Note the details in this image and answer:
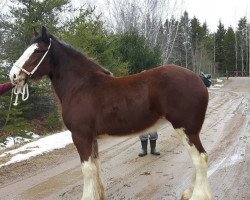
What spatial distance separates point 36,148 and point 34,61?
4.38 metres

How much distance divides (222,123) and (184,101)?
25.3 ft

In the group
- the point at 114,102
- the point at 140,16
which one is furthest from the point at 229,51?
the point at 114,102

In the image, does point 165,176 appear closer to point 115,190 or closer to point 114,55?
point 115,190

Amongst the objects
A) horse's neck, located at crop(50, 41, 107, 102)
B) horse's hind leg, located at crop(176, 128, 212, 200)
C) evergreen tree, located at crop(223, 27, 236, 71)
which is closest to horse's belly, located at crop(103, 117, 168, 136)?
horse's hind leg, located at crop(176, 128, 212, 200)

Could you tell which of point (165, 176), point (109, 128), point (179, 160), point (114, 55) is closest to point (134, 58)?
point (114, 55)

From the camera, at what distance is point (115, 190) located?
5.53m

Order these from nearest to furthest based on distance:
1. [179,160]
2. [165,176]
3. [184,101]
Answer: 1. [184,101]
2. [165,176]
3. [179,160]

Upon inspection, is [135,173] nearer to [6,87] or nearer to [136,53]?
[6,87]

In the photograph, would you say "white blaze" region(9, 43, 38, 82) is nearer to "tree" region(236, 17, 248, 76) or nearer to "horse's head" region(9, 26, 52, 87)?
"horse's head" region(9, 26, 52, 87)

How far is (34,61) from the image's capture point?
15.8 ft

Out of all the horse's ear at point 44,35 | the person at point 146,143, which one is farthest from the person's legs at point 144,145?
the horse's ear at point 44,35

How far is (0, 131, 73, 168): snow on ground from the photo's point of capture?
7.88 metres

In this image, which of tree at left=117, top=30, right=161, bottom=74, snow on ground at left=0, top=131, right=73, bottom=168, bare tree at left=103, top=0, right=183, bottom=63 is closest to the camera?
snow on ground at left=0, top=131, right=73, bottom=168

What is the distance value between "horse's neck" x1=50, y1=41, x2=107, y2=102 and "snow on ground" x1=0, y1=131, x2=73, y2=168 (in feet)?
9.85
